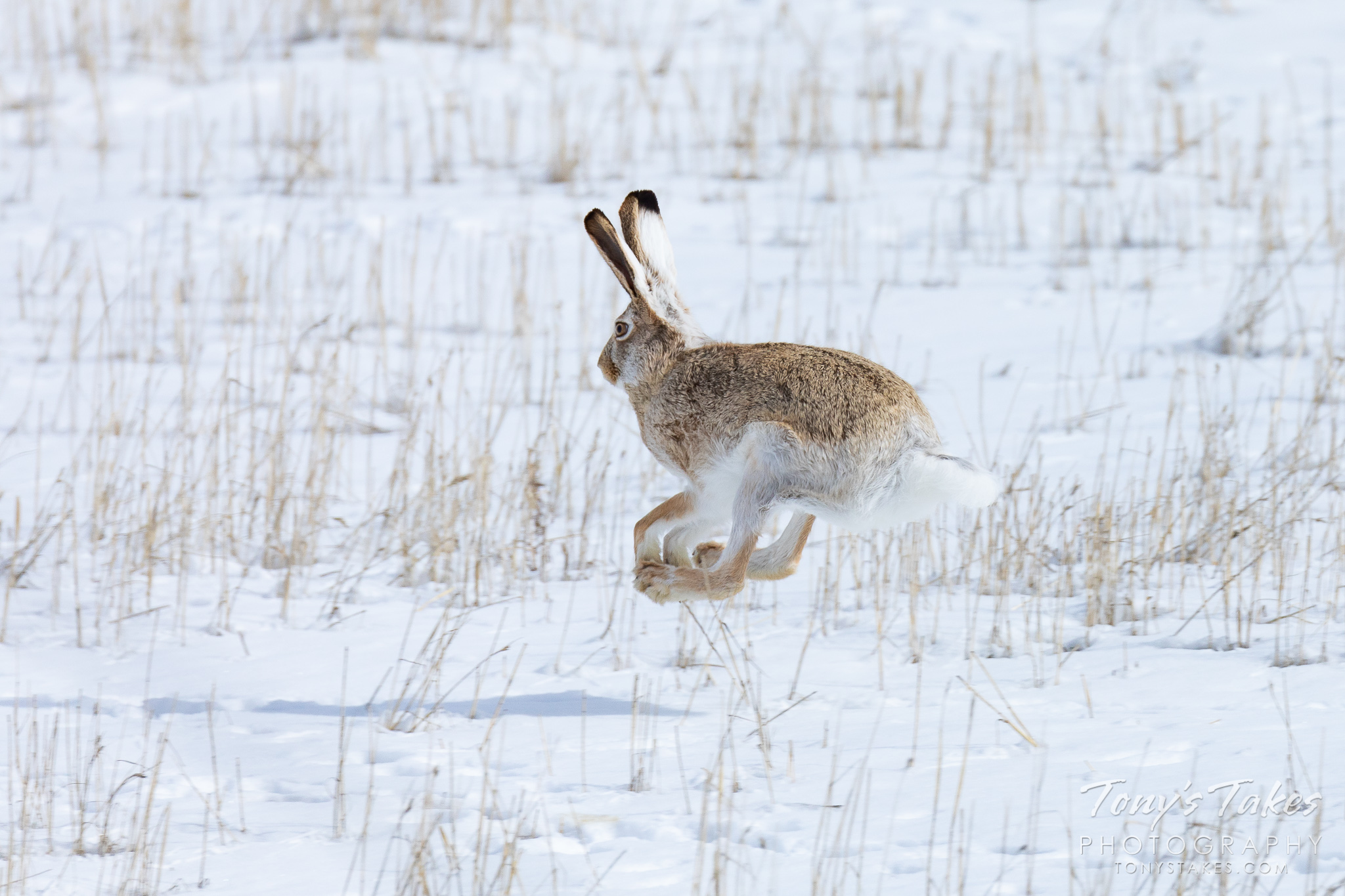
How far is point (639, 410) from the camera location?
12.9 feet

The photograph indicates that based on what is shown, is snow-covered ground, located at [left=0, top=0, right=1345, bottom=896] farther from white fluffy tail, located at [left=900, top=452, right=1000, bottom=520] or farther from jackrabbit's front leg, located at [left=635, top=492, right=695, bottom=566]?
white fluffy tail, located at [left=900, top=452, right=1000, bottom=520]

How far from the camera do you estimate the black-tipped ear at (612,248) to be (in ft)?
12.5

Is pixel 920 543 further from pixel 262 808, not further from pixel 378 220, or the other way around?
pixel 378 220

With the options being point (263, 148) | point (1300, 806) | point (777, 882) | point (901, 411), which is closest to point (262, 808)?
point (777, 882)

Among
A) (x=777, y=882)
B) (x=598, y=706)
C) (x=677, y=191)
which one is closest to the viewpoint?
(x=777, y=882)

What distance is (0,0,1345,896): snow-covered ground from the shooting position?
304 cm

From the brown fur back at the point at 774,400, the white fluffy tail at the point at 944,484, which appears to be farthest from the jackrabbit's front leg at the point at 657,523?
the white fluffy tail at the point at 944,484

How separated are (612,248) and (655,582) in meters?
1.00

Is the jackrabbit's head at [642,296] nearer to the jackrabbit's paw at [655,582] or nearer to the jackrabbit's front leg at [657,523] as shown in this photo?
the jackrabbit's front leg at [657,523]

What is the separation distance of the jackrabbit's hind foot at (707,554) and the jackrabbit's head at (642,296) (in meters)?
0.54

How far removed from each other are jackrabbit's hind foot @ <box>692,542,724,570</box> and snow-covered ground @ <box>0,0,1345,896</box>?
0.15m

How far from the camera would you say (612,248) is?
3830mm

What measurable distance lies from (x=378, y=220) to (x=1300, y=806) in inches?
317

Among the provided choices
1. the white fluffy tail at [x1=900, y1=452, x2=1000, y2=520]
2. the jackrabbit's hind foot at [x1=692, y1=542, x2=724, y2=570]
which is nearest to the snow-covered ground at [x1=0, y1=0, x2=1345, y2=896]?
the jackrabbit's hind foot at [x1=692, y1=542, x2=724, y2=570]
